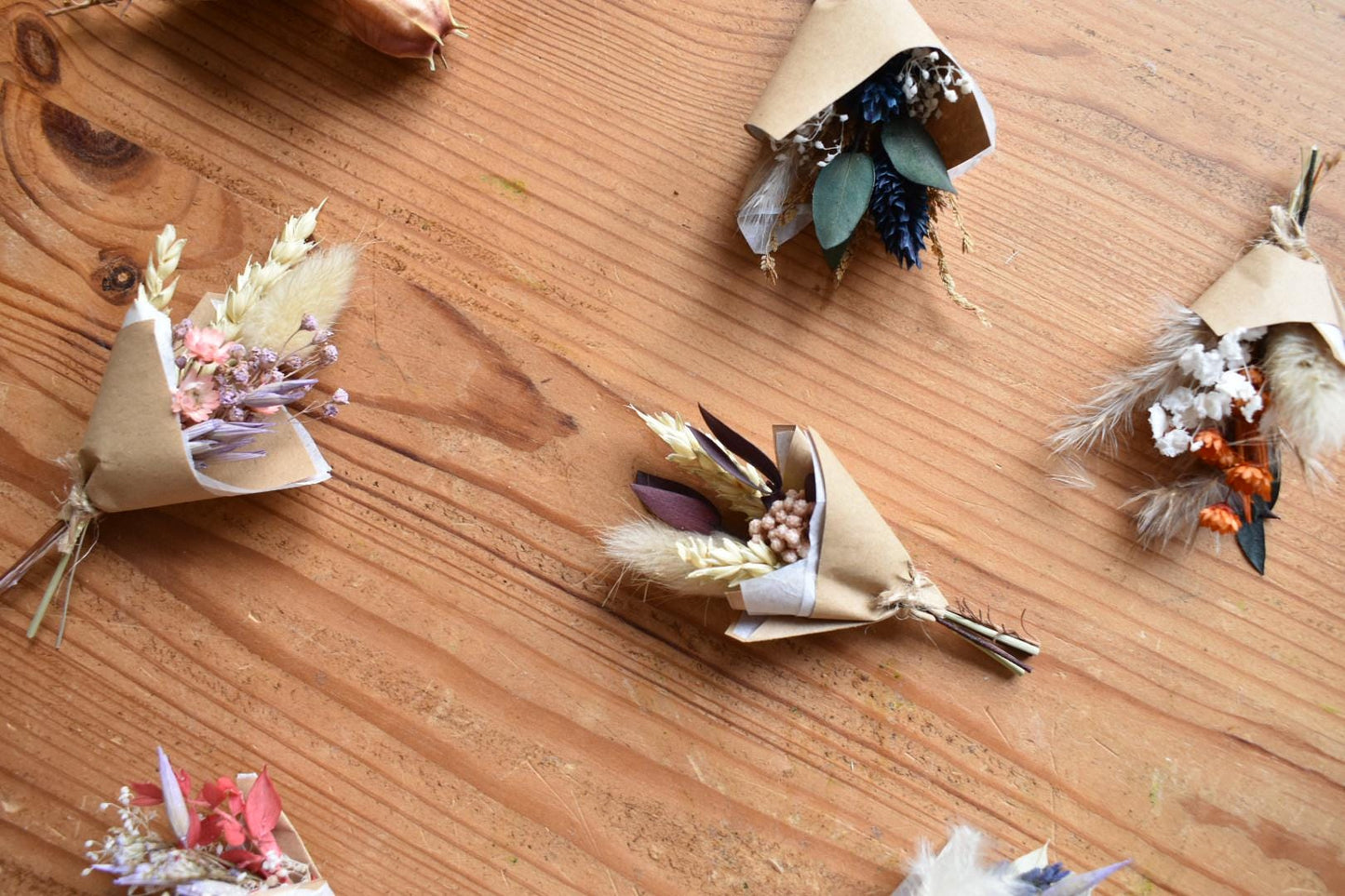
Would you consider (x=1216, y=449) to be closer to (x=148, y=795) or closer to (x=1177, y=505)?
(x=1177, y=505)

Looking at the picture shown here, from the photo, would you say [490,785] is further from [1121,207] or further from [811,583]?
[1121,207]

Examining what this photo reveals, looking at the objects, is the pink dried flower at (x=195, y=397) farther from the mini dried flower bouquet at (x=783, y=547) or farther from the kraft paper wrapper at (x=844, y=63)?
the kraft paper wrapper at (x=844, y=63)

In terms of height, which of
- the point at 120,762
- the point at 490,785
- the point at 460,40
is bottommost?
the point at 120,762

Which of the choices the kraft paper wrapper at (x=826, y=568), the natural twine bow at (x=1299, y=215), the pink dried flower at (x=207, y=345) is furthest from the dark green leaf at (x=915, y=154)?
the pink dried flower at (x=207, y=345)

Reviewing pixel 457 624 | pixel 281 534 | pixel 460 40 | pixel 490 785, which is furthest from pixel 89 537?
pixel 460 40

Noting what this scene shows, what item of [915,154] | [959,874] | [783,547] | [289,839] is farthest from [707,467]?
[289,839]

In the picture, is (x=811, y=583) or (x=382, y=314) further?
(x=382, y=314)
